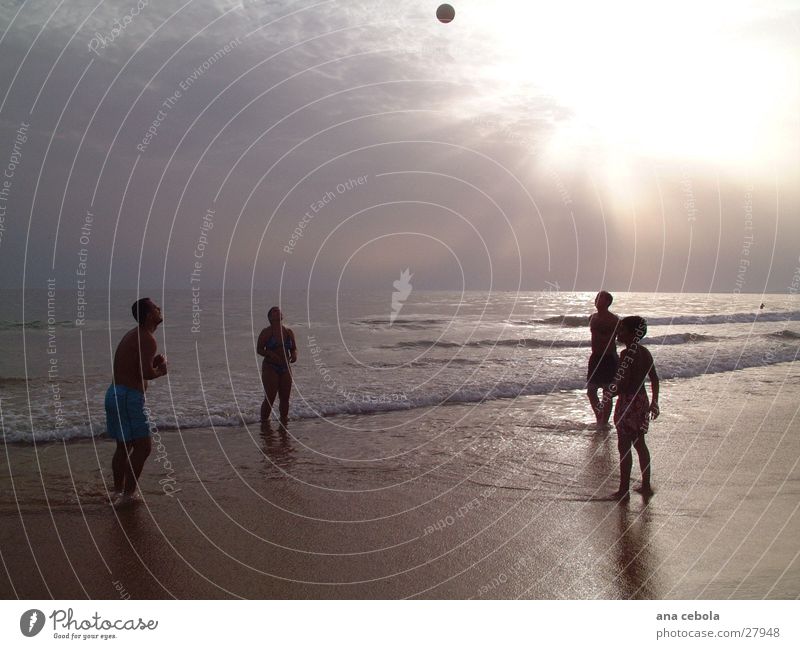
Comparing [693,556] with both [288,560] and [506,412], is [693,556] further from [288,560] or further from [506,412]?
[506,412]

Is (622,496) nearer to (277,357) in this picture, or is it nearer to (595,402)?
(595,402)

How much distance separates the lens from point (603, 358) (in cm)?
1269

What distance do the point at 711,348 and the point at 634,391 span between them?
2482cm

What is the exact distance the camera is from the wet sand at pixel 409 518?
19.1 feet

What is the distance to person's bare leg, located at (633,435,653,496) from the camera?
7988mm

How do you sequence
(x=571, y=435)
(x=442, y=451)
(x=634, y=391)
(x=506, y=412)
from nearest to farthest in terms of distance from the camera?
(x=634, y=391)
(x=442, y=451)
(x=571, y=435)
(x=506, y=412)

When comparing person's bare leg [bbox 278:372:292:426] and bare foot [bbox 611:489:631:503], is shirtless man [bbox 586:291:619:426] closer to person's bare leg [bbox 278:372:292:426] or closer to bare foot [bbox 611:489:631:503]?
bare foot [bbox 611:489:631:503]

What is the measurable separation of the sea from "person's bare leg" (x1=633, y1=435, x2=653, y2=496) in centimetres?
676

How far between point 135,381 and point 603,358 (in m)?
8.92

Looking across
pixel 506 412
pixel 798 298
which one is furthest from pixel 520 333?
pixel 798 298

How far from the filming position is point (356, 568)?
241 inches

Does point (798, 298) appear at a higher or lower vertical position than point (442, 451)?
higher

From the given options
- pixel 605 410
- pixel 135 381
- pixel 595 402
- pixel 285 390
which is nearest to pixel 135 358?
pixel 135 381
